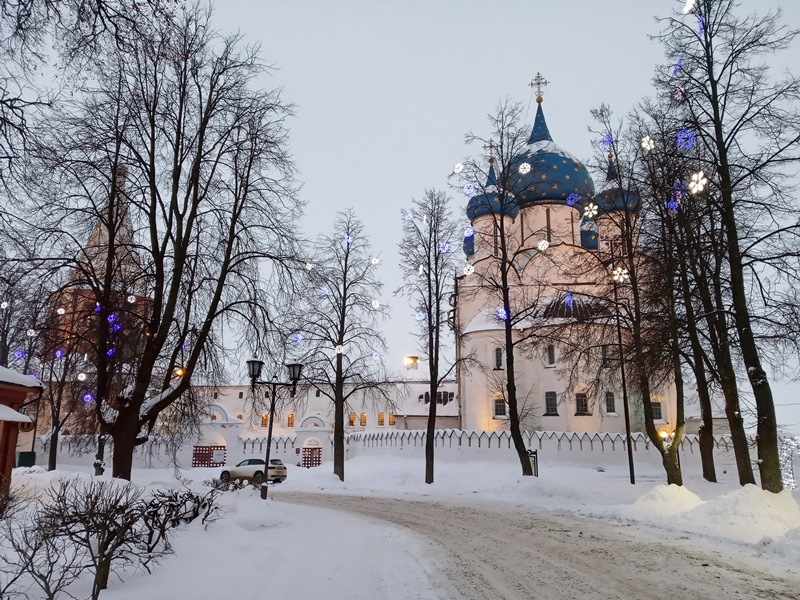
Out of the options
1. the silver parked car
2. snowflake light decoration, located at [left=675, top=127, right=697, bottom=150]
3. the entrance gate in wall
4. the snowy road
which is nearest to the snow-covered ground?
the snowy road

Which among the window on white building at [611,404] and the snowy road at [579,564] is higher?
the window on white building at [611,404]

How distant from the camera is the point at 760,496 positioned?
12523mm

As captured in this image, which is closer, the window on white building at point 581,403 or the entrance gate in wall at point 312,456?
the window on white building at point 581,403

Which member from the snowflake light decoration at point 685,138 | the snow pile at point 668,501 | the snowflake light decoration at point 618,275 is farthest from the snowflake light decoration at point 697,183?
the snow pile at point 668,501

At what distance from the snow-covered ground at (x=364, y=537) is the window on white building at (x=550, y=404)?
17357mm

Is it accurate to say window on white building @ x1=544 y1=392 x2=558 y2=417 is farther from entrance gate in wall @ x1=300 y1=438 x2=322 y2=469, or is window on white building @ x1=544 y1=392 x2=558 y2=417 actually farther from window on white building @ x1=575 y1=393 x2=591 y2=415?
entrance gate in wall @ x1=300 y1=438 x2=322 y2=469

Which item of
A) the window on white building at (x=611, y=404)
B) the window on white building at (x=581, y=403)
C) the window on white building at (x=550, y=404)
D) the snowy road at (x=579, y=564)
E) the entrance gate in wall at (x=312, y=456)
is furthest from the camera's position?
the entrance gate in wall at (x=312, y=456)

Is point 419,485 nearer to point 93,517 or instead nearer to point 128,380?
point 128,380

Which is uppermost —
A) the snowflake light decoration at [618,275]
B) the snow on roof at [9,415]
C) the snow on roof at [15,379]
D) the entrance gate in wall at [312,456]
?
the snowflake light decoration at [618,275]

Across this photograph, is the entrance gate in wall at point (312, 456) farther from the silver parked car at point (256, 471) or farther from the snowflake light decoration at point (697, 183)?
the snowflake light decoration at point (697, 183)

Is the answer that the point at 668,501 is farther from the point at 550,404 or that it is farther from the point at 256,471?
the point at 550,404

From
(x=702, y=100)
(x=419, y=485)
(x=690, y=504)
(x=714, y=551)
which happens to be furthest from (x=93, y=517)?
(x=419, y=485)

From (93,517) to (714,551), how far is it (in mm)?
9398

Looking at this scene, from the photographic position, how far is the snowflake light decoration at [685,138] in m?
15.0
